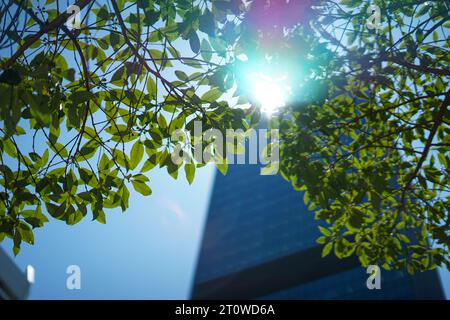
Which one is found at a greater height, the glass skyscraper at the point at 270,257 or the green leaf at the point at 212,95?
the glass skyscraper at the point at 270,257

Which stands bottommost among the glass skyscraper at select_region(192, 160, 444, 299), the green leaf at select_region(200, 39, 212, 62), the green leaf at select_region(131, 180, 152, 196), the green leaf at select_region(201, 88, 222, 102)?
the green leaf at select_region(131, 180, 152, 196)

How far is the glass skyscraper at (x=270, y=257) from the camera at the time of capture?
163 feet

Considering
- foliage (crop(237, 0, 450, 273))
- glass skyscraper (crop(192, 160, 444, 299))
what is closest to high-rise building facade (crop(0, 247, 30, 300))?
foliage (crop(237, 0, 450, 273))

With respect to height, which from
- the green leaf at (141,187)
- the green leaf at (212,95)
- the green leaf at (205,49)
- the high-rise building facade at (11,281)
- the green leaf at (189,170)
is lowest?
the green leaf at (141,187)

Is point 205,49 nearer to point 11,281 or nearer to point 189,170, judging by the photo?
point 189,170

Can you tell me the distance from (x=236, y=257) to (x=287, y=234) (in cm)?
945

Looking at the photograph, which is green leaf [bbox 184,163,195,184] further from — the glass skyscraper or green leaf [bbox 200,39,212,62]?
the glass skyscraper

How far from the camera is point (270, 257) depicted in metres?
A: 59.5

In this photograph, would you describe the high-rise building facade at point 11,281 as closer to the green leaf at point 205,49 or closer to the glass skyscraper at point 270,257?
the green leaf at point 205,49

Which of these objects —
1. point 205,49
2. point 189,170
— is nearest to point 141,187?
point 189,170

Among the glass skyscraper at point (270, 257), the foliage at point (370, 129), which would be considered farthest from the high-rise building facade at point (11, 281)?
the glass skyscraper at point (270, 257)

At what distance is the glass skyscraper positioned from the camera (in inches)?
1953
